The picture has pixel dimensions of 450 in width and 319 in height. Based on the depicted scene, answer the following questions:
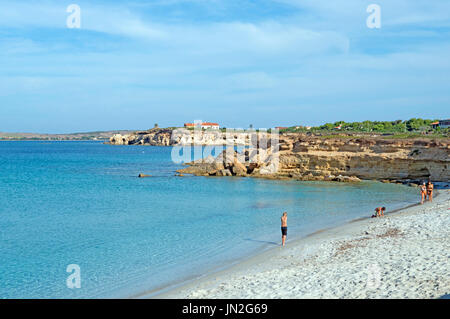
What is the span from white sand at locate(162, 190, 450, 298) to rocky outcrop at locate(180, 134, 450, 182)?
19738 millimetres

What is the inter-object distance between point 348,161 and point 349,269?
29.7m

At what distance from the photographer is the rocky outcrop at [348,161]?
35.2m

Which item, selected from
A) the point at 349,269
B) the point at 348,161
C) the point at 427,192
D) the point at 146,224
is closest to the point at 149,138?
the point at 348,161

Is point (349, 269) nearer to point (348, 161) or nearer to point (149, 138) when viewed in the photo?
point (348, 161)

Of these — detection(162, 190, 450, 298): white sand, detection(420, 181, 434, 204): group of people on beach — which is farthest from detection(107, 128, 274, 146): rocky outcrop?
detection(162, 190, 450, 298): white sand

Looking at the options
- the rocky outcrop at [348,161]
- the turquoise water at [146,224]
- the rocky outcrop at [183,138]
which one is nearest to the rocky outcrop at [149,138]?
the rocky outcrop at [183,138]

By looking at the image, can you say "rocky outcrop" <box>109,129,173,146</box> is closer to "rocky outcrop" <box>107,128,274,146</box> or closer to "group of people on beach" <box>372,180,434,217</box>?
"rocky outcrop" <box>107,128,274,146</box>

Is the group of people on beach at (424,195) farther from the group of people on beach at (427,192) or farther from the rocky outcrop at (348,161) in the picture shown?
the rocky outcrop at (348,161)

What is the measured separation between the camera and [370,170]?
38719mm

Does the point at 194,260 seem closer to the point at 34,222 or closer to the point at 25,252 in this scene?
the point at 25,252
